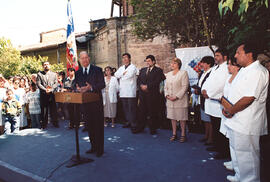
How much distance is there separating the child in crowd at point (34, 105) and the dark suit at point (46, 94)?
213 mm

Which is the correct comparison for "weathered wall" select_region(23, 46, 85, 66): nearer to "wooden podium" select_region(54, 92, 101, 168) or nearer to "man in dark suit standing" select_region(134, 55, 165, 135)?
"man in dark suit standing" select_region(134, 55, 165, 135)

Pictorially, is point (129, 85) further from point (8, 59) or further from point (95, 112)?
point (8, 59)

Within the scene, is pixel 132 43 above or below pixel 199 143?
above

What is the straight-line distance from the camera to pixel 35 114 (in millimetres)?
6789

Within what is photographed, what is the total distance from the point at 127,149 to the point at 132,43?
11.3 metres

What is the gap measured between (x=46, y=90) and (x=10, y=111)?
1142 mm

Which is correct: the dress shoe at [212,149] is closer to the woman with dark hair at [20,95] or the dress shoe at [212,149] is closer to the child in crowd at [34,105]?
the child in crowd at [34,105]

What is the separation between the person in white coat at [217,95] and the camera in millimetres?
3729

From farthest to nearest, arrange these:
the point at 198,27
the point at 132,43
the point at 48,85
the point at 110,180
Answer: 1. the point at 132,43
2. the point at 198,27
3. the point at 48,85
4. the point at 110,180

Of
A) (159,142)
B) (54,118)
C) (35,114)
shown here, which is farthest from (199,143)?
(35,114)

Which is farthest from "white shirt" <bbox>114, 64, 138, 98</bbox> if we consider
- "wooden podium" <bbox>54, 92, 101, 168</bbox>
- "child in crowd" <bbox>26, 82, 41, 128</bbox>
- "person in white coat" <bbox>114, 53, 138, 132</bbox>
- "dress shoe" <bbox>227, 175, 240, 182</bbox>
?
"dress shoe" <bbox>227, 175, 240, 182</bbox>

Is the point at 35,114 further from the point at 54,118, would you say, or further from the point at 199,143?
the point at 199,143

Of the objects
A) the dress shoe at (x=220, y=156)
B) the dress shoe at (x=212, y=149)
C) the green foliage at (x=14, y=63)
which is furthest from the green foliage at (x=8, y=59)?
the dress shoe at (x=220, y=156)

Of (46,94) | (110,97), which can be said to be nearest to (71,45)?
(46,94)
